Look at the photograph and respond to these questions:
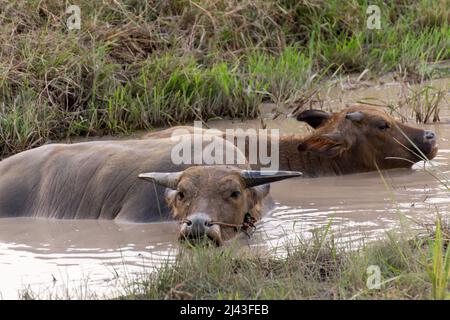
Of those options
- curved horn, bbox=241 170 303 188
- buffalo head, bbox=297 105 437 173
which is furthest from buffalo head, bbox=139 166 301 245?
buffalo head, bbox=297 105 437 173

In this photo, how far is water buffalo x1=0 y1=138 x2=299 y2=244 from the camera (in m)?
7.55

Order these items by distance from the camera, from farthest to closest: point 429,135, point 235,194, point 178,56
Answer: point 178,56 → point 429,135 → point 235,194

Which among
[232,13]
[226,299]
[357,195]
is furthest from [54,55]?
[226,299]

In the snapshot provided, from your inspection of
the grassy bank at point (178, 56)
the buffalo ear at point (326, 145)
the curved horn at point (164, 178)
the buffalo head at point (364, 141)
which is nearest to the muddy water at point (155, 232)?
the buffalo head at point (364, 141)

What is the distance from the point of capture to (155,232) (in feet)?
26.0

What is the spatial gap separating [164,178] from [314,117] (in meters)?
2.80

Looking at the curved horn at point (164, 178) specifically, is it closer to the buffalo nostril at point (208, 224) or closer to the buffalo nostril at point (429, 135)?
the buffalo nostril at point (208, 224)

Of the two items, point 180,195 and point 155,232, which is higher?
point 180,195

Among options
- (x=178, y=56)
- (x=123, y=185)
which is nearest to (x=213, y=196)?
(x=123, y=185)

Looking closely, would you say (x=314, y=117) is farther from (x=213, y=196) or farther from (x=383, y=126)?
(x=213, y=196)

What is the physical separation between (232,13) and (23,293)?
274 inches

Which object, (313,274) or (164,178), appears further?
(164,178)

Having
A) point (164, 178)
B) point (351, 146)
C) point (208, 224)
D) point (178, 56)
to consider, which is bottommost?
point (351, 146)

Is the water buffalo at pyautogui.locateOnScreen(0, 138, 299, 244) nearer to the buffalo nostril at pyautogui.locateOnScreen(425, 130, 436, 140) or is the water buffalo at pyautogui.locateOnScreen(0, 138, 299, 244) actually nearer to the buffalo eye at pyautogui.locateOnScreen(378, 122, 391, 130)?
the buffalo eye at pyautogui.locateOnScreen(378, 122, 391, 130)
